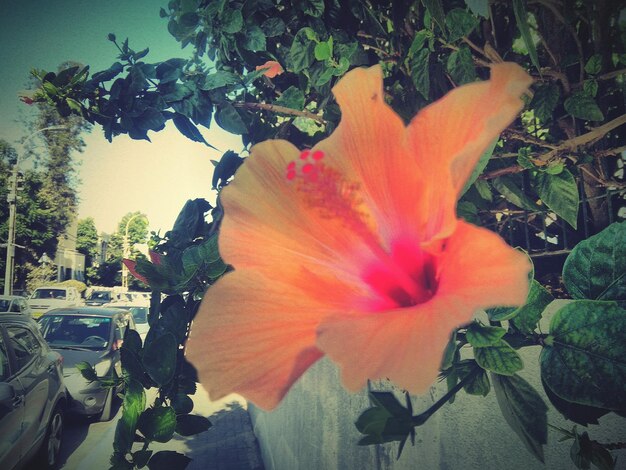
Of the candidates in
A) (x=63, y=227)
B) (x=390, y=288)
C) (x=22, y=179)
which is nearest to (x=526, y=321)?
(x=390, y=288)

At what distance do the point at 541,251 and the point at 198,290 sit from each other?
834mm

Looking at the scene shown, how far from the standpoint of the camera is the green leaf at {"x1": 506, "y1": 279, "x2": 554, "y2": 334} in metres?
0.46

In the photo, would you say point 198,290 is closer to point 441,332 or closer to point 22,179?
point 441,332

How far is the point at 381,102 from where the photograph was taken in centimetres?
33

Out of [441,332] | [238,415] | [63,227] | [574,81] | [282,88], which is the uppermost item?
[63,227]

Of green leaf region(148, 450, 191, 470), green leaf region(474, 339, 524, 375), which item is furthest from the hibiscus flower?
green leaf region(148, 450, 191, 470)

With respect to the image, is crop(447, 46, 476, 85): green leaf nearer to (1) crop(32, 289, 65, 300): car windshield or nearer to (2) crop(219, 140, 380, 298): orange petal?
(2) crop(219, 140, 380, 298): orange petal

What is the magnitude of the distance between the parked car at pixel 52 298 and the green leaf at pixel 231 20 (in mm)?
15356

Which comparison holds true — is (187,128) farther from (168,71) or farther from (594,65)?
(594,65)

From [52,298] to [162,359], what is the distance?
1818 centimetres

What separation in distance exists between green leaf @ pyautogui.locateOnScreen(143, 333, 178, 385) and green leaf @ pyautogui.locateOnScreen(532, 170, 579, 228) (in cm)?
66

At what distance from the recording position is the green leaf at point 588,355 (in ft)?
1.13

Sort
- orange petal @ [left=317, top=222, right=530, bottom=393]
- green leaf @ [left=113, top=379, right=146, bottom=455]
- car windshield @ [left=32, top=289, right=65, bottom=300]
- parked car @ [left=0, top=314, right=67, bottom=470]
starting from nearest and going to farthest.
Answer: orange petal @ [left=317, top=222, right=530, bottom=393] < green leaf @ [left=113, top=379, right=146, bottom=455] < parked car @ [left=0, top=314, right=67, bottom=470] < car windshield @ [left=32, top=289, right=65, bottom=300]

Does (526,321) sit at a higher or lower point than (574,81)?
lower
